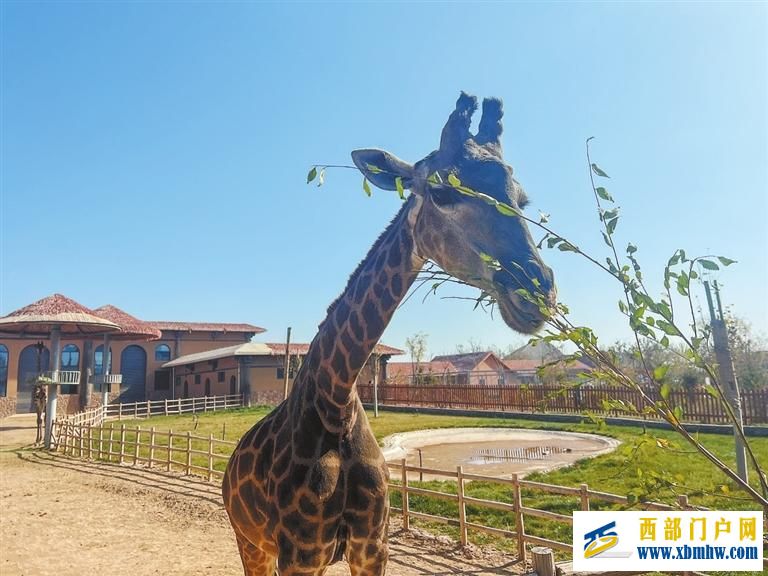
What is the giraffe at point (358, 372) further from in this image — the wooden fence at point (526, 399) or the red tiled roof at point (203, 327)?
the red tiled roof at point (203, 327)

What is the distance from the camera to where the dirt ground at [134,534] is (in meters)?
7.02

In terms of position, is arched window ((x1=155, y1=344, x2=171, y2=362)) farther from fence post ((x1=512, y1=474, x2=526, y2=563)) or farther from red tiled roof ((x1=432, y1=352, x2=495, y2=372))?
fence post ((x1=512, y1=474, x2=526, y2=563))

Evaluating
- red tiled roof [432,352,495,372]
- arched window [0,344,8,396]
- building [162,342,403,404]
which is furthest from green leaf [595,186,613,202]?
red tiled roof [432,352,495,372]

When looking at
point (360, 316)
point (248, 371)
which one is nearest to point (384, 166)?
point (360, 316)

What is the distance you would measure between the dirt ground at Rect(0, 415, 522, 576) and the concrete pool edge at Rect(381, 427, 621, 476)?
6135 millimetres

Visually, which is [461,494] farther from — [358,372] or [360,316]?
[360,316]

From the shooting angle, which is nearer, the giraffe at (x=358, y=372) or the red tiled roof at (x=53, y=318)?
the giraffe at (x=358, y=372)

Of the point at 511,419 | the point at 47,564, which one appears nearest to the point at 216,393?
the point at 511,419

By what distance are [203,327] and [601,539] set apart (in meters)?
40.6

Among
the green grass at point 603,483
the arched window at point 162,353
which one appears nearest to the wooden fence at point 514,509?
the green grass at point 603,483

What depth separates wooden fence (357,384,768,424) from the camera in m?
17.3

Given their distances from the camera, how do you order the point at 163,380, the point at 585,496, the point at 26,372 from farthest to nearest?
the point at 163,380
the point at 26,372
the point at 585,496

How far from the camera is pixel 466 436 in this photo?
1812 centimetres

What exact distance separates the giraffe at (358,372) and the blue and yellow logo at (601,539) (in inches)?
54.1
